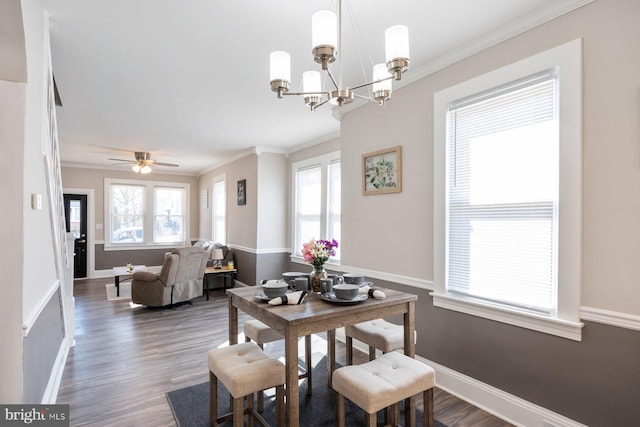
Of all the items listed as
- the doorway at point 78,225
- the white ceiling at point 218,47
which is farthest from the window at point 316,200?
the doorway at point 78,225

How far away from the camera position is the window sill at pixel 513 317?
195cm

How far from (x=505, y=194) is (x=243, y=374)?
2.03 m

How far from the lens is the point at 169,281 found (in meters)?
4.97

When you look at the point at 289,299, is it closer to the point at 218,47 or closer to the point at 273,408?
the point at 273,408

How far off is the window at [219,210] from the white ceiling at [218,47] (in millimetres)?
3090

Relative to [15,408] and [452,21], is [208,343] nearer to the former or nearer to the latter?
[15,408]

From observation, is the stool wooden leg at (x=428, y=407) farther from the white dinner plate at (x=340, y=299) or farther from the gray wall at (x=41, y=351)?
the gray wall at (x=41, y=351)

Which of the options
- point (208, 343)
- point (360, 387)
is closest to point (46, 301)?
point (208, 343)

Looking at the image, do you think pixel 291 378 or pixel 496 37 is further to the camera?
pixel 496 37

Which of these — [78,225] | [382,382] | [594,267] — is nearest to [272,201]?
[382,382]

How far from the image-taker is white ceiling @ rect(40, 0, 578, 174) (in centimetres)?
204

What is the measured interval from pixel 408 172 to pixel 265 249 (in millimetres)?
3539

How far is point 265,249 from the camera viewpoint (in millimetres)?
5891

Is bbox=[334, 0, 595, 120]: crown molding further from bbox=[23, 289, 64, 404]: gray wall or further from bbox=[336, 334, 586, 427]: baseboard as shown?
bbox=[23, 289, 64, 404]: gray wall
